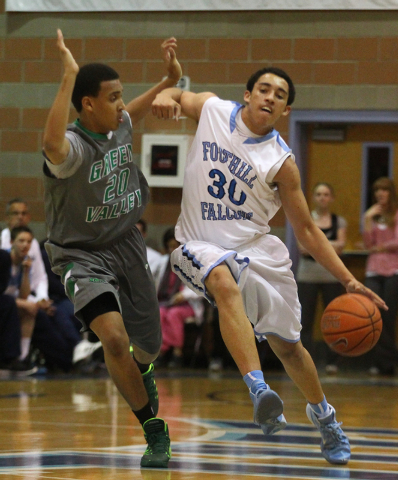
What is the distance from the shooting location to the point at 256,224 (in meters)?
3.48

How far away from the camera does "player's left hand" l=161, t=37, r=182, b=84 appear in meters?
3.57

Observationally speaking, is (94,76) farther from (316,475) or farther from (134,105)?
(316,475)

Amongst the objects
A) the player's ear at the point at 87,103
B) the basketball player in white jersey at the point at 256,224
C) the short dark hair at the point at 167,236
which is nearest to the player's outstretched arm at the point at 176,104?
the basketball player in white jersey at the point at 256,224

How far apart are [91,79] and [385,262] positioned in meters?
4.78

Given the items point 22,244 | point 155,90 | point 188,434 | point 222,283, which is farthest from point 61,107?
point 22,244

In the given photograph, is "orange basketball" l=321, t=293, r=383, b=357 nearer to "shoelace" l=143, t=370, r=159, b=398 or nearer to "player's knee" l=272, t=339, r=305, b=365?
"player's knee" l=272, t=339, r=305, b=365

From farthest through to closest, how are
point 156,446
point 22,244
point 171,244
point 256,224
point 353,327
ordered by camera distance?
point 171,244, point 22,244, point 353,327, point 256,224, point 156,446

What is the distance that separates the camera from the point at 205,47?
825 centimetres

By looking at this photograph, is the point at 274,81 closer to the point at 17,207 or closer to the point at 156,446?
the point at 156,446

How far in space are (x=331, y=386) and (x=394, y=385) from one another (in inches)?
23.3

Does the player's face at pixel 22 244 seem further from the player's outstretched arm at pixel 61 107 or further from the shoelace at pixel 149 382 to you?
the player's outstretched arm at pixel 61 107

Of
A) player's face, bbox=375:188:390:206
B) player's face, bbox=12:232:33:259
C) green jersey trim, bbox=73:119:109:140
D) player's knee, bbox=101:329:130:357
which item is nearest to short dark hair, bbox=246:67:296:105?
green jersey trim, bbox=73:119:109:140

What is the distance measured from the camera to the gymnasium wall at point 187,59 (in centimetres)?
802

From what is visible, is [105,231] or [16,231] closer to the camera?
[105,231]
